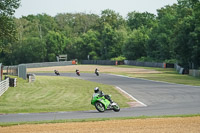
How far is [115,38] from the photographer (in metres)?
137

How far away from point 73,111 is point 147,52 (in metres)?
93.3

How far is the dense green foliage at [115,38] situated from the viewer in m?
77.7

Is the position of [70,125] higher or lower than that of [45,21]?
lower

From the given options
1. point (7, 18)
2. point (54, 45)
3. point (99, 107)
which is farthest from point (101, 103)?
point (54, 45)

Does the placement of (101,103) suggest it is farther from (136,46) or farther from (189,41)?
(136,46)

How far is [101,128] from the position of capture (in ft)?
53.9

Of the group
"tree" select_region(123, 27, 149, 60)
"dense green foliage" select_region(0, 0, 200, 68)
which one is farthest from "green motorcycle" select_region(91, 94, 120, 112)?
"tree" select_region(123, 27, 149, 60)

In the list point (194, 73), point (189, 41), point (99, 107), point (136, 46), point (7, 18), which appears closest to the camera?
point (99, 107)

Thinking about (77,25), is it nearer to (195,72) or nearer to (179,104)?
(195,72)

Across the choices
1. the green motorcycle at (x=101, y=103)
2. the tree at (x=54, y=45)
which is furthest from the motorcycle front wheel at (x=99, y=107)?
the tree at (x=54, y=45)

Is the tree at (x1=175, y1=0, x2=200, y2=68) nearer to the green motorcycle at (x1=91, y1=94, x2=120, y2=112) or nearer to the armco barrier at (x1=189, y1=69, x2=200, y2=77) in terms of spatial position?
the armco barrier at (x1=189, y1=69, x2=200, y2=77)

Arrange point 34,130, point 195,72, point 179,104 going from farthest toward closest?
1. point 195,72
2. point 179,104
3. point 34,130

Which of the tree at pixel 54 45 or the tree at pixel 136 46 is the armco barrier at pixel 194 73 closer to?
the tree at pixel 136 46

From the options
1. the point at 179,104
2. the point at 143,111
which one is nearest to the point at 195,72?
the point at 179,104
